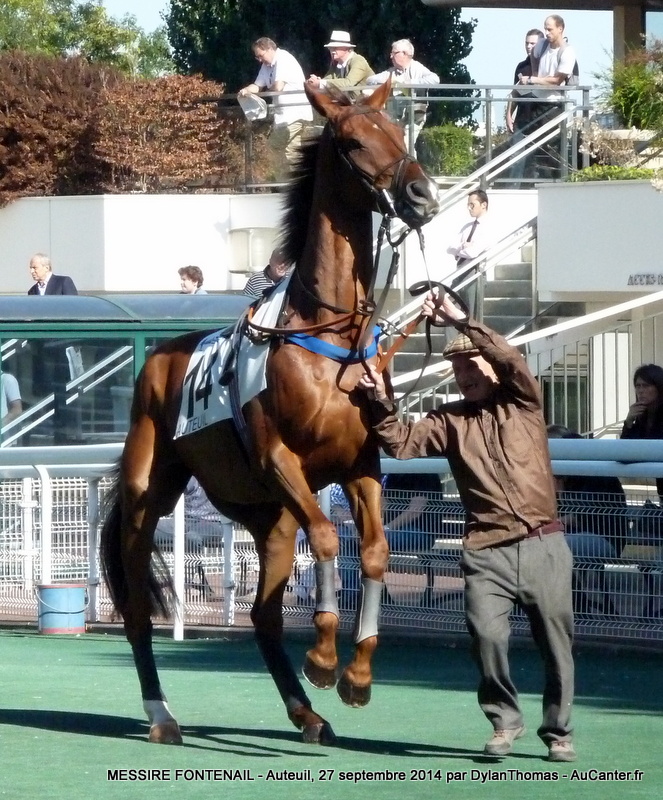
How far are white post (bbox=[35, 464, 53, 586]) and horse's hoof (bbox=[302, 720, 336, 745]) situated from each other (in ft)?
15.2

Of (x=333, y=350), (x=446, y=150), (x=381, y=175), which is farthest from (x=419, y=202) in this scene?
(x=446, y=150)

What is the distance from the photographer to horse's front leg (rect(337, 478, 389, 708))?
560 cm

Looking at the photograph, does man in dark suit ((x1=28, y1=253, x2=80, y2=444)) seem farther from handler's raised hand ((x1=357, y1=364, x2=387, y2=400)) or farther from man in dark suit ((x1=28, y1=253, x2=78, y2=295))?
handler's raised hand ((x1=357, y1=364, x2=387, y2=400))

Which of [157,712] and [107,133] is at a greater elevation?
[107,133]

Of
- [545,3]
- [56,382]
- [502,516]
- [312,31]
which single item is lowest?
[502,516]

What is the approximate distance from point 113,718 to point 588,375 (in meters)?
7.27

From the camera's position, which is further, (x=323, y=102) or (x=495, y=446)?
(x=323, y=102)

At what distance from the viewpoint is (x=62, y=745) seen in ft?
20.3

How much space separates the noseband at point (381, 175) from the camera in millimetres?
5660

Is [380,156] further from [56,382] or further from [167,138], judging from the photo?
[167,138]

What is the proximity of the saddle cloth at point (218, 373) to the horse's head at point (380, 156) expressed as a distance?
0.65m

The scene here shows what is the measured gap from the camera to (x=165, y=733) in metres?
6.27

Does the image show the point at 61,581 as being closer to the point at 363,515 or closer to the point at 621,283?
the point at 363,515

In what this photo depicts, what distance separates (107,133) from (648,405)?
1263cm
